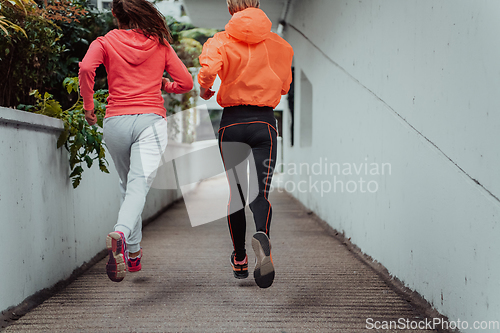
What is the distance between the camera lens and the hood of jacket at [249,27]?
94.1 inches

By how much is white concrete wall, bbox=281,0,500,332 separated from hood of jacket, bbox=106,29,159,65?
1.56m

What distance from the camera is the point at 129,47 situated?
8.25 ft

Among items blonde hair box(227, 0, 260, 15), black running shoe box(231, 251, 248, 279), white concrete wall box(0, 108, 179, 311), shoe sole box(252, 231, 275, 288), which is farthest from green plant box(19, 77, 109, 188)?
shoe sole box(252, 231, 275, 288)

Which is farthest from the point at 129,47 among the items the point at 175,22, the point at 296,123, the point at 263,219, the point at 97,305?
the point at 296,123

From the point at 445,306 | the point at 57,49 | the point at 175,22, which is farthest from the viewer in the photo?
the point at 175,22

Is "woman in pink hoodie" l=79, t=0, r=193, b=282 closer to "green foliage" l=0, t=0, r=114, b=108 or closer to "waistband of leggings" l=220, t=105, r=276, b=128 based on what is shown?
"waistband of leggings" l=220, t=105, r=276, b=128

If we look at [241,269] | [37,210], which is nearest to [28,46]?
[37,210]

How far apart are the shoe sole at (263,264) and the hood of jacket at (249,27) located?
3.63 ft

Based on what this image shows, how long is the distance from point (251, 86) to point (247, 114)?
16 centimetres

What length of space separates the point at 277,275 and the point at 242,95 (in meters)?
1.39

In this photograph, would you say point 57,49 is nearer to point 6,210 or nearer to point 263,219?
point 6,210

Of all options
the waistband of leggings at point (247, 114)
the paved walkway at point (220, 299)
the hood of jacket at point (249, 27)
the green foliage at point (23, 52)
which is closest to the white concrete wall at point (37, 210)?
the paved walkway at point (220, 299)

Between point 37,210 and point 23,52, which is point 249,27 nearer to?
point 37,210

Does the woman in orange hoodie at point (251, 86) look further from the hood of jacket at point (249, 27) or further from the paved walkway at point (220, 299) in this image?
the paved walkway at point (220, 299)
